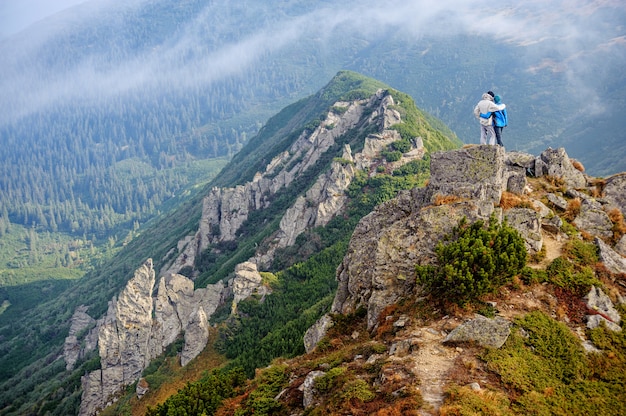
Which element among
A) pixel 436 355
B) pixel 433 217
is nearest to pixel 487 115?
pixel 433 217

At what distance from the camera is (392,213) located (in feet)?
92.7

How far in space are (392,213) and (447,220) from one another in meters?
7.19

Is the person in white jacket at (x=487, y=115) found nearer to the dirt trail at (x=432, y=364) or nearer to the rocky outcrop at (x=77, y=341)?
the dirt trail at (x=432, y=364)

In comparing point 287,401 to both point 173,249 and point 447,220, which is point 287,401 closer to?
point 447,220

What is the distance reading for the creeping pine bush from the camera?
1756 cm

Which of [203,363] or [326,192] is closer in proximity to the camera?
[203,363]

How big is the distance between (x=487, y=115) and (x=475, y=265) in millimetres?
12535

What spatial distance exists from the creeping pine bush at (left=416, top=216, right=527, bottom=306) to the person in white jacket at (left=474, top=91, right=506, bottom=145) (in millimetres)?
9717

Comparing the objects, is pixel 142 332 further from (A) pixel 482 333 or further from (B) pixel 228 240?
(A) pixel 482 333

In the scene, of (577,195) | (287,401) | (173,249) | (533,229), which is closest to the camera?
Result: (287,401)

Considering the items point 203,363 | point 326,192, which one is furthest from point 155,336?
point 326,192

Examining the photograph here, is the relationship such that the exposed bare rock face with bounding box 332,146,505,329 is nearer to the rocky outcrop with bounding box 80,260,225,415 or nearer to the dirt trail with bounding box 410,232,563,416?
the dirt trail with bounding box 410,232,563,416

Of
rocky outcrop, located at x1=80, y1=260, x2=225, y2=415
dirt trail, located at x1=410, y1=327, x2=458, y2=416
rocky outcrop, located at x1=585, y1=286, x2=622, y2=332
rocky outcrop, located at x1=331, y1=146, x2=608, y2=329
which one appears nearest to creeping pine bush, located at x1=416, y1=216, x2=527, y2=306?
rocky outcrop, located at x1=331, y1=146, x2=608, y2=329

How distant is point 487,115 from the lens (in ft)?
87.0
